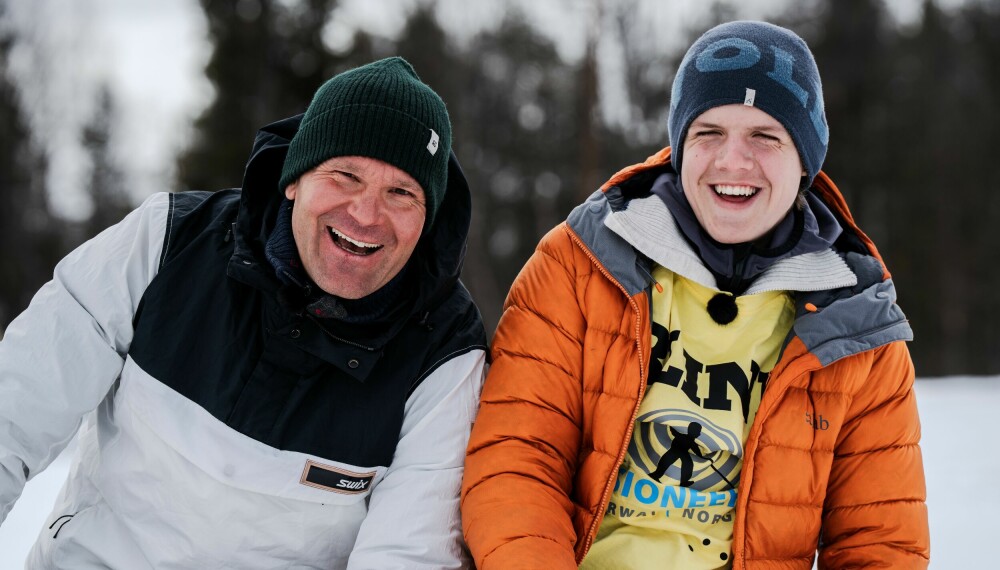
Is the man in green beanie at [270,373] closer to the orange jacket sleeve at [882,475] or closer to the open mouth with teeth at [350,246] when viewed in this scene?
the open mouth with teeth at [350,246]

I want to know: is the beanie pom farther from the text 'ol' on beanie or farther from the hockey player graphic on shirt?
the text 'ol' on beanie

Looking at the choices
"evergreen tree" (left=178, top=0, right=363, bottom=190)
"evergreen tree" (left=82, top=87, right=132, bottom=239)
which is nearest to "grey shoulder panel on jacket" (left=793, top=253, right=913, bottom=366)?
"evergreen tree" (left=178, top=0, right=363, bottom=190)

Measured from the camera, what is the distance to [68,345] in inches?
74.7

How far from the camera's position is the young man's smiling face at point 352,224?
1.98 meters

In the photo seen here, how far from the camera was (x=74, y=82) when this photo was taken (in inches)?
754

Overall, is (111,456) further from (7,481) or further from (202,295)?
(202,295)

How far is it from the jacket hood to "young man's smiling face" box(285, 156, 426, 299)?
10cm

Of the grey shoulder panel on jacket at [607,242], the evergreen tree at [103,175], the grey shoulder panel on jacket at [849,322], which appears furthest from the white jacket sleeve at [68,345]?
the evergreen tree at [103,175]

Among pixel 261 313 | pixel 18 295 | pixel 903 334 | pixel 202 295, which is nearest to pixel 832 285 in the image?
pixel 903 334

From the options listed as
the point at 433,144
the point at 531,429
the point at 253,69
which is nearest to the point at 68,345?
the point at 433,144

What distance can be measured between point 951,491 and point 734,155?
2.11 m

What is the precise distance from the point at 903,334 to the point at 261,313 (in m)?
1.62

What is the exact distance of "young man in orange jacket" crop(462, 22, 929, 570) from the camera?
204 cm

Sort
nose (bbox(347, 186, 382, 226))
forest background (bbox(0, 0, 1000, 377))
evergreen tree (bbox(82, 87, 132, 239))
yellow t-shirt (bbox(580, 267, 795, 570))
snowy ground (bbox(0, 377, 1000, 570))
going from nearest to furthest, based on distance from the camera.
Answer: nose (bbox(347, 186, 382, 226)) → yellow t-shirt (bbox(580, 267, 795, 570)) → snowy ground (bbox(0, 377, 1000, 570)) → forest background (bbox(0, 0, 1000, 377)) → evergreen tree (bbox(82, 87, 132, 239))
